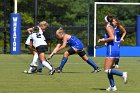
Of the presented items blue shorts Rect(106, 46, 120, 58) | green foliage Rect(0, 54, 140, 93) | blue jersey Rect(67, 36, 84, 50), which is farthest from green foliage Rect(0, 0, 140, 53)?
blue shorts Rect(106, 46, 120, 58)

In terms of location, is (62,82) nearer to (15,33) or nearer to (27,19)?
(15,33)

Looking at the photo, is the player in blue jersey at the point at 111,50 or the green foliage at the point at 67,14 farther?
the green foliage at the point at 67,14

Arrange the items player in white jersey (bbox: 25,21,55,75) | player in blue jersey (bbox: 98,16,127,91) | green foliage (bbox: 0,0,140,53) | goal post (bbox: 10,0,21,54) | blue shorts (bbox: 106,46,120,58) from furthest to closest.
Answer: green foliage (bbox: 0,0,140,53) < goal post (bbox: 10,0,21,54) < player in white jersey (bbox: 25,21,55,75) < blue shorts (bbox: 106,46,120,58) < player in blue jersey (bbox: 98,16,127,91)

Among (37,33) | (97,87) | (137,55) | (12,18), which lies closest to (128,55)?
(137,55)

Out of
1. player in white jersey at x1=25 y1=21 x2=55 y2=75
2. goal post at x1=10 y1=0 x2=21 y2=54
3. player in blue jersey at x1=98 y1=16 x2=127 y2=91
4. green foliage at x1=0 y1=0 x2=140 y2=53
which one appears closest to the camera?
player in blue jersey at x1=98 y1=16 x2=127 y2=91

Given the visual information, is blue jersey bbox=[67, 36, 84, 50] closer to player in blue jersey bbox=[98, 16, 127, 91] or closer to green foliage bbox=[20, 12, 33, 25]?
player in blue jersey bbox=[98, 16, 127, 91]

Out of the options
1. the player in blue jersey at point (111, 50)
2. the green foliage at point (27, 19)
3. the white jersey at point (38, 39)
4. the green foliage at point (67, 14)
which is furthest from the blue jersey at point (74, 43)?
the green foliage at point (27, 19)

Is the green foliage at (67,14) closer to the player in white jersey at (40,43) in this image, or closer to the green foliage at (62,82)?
the green foliage at (62,82)

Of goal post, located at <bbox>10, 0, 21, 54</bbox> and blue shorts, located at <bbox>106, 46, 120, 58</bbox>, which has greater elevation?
goal post, located at <bbox>10, 0, 21, 54</bbox>

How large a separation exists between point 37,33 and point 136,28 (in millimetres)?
14448

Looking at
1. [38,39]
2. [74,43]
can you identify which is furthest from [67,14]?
[38,39]

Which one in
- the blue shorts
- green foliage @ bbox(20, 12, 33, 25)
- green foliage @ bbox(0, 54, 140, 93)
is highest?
green foliage @ bbox(20, 12, 33, 25)

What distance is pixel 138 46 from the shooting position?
31.9 metres

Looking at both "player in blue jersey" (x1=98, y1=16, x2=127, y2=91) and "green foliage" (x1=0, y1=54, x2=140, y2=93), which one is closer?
"player in blue jersey" (x1=98, y1=16, x2=127, y2=91)
